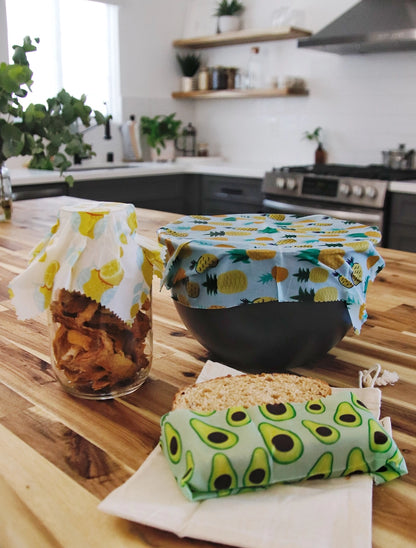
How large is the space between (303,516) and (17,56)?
1712 millimetres

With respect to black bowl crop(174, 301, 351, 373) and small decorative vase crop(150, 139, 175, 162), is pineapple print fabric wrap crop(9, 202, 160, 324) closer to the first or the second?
black bowl crop(174, 301, 351, 373)

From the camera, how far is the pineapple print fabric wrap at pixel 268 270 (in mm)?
691

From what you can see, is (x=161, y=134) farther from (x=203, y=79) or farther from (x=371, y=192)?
(x=371, y=192)

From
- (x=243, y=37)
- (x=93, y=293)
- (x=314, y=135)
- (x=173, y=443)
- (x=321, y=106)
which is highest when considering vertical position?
(x=243, y=37)

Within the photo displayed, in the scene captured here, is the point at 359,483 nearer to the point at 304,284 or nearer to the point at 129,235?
the point at 304,284

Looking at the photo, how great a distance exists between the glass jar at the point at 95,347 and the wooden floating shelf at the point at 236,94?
11.2 ft

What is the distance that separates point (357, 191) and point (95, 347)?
2.60 metres

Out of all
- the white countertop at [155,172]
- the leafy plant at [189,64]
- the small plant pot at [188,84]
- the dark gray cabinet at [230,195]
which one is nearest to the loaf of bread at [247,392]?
the white countertop at [155,172]

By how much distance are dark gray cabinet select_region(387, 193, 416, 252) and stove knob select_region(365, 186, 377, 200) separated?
0.09 metres

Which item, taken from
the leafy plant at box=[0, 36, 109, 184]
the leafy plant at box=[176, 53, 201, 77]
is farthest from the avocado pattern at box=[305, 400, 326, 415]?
the leafy plant at box=[176, 53, 201, 77]

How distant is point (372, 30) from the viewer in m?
3.22

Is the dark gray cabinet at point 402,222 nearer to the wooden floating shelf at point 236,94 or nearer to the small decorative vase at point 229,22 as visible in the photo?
the wooden floating shelf at point 236,94

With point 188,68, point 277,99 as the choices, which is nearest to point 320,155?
point 277,99

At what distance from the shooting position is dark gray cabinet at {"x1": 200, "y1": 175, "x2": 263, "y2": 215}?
12.1 ft
